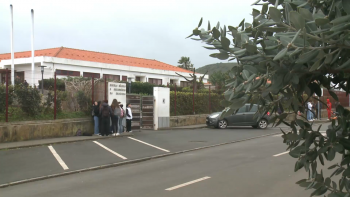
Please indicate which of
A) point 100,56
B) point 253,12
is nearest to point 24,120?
point 253,12

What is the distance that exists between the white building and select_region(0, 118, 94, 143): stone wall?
12746mm

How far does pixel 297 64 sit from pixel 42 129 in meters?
14.1

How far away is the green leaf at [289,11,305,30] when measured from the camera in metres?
1.76

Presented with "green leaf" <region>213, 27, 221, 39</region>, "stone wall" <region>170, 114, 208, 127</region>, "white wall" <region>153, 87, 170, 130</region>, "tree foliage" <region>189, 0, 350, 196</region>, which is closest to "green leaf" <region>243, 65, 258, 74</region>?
"tree foliage" <region>189, 0, 350, 196</region>

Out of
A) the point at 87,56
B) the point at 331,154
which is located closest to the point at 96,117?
the point at 331,154

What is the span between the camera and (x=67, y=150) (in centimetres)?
1239

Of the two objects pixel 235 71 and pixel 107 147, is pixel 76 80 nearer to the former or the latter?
pixel 107 147

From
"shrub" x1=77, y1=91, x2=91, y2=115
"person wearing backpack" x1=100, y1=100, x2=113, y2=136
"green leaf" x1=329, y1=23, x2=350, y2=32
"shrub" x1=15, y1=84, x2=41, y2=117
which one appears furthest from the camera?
"shrub" x1=77, y1=91, x2=91, y2=115

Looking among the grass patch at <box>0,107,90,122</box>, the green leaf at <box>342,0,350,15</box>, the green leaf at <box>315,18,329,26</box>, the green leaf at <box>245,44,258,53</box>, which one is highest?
the green leaf at <box>342,0,350,15</box>

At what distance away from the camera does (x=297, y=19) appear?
1.76 metres

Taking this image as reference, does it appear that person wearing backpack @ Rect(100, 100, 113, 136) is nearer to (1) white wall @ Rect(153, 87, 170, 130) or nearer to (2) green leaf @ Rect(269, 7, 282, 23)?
(1) white wall @ Rect(153, 87, 170, 130)

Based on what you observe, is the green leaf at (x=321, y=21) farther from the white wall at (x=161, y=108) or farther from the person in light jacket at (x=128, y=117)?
the white wall at (x=161, y=108)

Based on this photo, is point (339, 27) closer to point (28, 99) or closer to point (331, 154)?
point (331, 154)

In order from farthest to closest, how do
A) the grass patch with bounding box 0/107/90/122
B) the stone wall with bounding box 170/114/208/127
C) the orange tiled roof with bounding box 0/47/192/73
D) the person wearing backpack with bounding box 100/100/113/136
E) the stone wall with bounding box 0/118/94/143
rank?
the orange tiled roof with bounding box 0/47/192/73, the stone wall with bounding box 170/114/208/127, the person wearing backpack with bounding box 100/100/113/136, the grass patch with bounding box 0/107/90/122, the stone wall with bounding box 0/118/94/143
